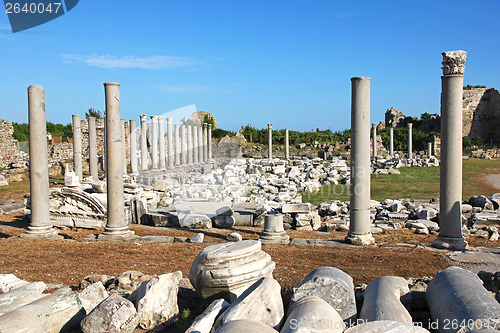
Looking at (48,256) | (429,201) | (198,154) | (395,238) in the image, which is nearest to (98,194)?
(48,256)

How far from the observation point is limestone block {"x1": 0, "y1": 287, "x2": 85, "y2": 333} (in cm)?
408

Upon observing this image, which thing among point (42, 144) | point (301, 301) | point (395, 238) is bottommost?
point (395, 238)

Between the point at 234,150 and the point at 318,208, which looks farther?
the point at 234,150

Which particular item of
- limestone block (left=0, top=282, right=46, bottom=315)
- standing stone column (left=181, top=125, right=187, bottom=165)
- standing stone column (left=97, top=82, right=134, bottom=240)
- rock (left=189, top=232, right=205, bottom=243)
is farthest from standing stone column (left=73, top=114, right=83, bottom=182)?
limestone block (left=0, top=282, right=46, bottom=315)

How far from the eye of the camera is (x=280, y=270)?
723cm

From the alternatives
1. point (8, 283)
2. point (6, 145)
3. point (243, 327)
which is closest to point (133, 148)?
point (6, 145)

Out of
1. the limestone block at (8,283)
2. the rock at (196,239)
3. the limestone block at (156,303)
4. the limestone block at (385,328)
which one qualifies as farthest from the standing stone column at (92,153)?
the limestone block at (385,328)

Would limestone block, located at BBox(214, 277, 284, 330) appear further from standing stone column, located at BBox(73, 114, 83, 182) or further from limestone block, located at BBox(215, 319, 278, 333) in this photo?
standing stone column, located at BBox(73, 114, 83, 182)

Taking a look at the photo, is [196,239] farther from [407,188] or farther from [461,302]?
[407,188]

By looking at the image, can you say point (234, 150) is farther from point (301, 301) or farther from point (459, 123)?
point (301, 301)

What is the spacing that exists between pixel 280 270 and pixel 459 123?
16.8 feet

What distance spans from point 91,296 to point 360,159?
667 cm

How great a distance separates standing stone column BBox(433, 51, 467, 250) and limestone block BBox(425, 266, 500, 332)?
14.5ft

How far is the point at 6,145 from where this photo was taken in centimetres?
3156
